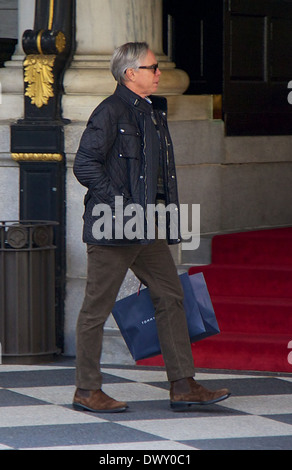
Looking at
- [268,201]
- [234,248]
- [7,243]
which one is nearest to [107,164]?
[7,243]

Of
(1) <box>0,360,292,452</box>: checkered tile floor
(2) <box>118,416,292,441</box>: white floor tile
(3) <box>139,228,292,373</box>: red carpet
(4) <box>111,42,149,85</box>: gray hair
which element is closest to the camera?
(1) <box>0,360,292,452</box>: checkered tile floor

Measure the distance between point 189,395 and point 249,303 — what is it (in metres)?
1.62

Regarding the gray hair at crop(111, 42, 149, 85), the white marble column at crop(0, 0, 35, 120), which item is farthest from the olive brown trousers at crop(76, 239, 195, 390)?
the white marble column at crop(0, 0, 35, 120)

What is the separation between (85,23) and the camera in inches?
309

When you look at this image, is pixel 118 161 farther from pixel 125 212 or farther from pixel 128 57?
pixel 128 57

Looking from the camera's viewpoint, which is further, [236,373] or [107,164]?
[236,373]

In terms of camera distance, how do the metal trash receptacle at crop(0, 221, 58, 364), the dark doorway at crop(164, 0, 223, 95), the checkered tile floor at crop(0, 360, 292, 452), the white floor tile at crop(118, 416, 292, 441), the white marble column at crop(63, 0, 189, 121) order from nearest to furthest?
the checkered tile floor at crop(0, 360, 292, 452)
the white floor tile at crop(118, 416, 292, 441)
the metal trash receptacle at crop(0, 221, 58, 364)
the white marble column at crop(63, 0, 189, 121)
the dark doorway at crop(164, 0, 223, 95)

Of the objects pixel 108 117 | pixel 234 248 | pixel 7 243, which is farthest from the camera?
pixel 234 248

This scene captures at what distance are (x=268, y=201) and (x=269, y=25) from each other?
141 cm

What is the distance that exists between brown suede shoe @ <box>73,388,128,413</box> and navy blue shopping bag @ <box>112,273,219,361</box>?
265 millimetres

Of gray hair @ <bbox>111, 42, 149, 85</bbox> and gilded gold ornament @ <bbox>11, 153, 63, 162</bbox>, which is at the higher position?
gray hair @ <bbox>111, 42, 149, 85</bbox>

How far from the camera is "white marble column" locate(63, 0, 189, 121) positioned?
25.5 feet

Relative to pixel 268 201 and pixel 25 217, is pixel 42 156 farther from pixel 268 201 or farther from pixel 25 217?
pixel 268 201

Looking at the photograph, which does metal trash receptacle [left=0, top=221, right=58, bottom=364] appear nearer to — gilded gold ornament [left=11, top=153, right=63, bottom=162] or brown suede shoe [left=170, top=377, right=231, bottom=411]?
gilded gold ornament [left=11, top=153, right=63, bottom=162]
